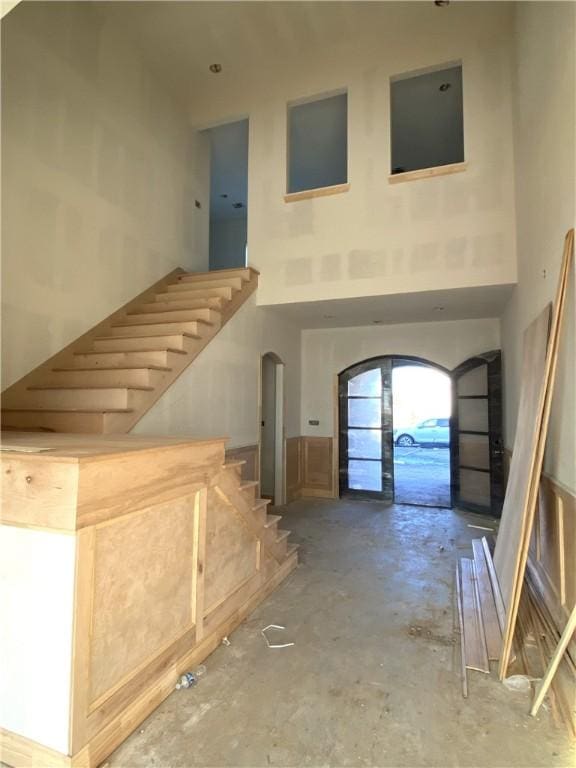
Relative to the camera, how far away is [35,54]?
12.3 ft

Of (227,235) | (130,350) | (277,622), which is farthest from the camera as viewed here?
(227,235)

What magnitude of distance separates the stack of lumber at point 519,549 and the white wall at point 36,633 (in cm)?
190

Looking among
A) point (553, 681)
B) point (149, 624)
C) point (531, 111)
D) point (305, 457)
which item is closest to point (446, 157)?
point (531, 111)

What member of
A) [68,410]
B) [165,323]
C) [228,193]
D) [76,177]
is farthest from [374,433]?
[228,193]

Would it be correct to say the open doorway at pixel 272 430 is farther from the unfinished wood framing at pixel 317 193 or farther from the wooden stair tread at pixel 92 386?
the wooden stair tread at pixel 92 386

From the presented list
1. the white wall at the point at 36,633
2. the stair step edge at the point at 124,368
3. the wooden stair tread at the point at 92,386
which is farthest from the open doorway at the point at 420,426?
the white wall at the point at 36,633

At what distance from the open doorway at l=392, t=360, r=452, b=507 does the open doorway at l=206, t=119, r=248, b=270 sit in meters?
5.05

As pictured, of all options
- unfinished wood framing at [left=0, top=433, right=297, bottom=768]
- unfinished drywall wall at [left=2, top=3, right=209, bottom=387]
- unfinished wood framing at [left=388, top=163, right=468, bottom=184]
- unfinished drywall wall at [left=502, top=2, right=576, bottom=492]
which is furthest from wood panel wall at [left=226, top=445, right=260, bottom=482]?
unfinished wood framing at [left=388, top=163, right=468, bottom=184]

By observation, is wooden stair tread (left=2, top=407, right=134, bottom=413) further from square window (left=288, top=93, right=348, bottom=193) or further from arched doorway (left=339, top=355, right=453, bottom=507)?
square window (left=288, top=93, right=348, bottom=193)

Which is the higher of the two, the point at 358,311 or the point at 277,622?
the point at 358,311

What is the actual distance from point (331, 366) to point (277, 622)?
4.48m

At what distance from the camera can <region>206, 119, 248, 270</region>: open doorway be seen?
678 cm

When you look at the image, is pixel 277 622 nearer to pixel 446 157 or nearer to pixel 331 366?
pixel 331 366

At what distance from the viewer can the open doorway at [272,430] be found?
6148 millimetres
